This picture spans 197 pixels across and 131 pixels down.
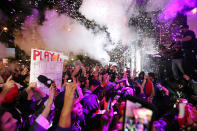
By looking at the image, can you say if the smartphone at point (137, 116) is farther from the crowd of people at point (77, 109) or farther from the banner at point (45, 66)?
the banner at point (45, 66)

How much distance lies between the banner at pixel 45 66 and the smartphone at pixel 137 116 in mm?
2560

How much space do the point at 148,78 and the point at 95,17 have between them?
22.3 feet

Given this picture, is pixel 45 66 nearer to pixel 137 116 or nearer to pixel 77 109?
pixel 77 109

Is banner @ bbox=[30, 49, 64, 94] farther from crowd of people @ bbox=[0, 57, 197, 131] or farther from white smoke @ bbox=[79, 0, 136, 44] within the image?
white smoke @ bbox=[79, 0, 136, 44]

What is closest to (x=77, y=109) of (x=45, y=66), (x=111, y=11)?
(x=45, y=66)

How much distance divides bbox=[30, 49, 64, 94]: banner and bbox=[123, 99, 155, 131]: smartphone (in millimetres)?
2560

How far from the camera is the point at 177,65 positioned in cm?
381

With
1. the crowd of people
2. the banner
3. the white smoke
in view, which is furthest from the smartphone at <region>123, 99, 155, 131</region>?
the white smoke

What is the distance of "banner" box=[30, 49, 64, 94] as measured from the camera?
11.0ft

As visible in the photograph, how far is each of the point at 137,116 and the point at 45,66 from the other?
2923 millimetres

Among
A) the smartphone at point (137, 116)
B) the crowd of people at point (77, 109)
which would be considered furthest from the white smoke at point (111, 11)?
the smartphone at point (137, 116)

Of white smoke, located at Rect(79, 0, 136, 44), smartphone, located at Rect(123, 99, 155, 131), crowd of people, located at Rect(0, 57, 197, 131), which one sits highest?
white smoke, located at Rect(79, 0, 136, 44)

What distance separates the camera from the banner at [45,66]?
11.0 ft

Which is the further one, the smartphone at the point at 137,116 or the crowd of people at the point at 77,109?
the crowd of people at the point at 77,109
